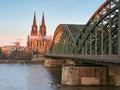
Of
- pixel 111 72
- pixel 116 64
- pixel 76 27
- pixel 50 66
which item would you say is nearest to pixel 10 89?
pixel 111 72

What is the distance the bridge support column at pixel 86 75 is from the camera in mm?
54500

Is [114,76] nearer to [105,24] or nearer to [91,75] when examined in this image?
[91,75]

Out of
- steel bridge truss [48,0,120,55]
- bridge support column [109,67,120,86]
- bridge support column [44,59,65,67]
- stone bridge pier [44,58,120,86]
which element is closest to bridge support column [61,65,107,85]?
stone bridge pier [44,58,120,86]

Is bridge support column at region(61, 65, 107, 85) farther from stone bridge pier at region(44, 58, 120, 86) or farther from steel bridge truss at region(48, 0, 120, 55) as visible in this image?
steel bridge truss at region(48, 0, 120, 55)

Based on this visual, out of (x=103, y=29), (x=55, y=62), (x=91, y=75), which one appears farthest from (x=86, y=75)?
(x=55, y=62)

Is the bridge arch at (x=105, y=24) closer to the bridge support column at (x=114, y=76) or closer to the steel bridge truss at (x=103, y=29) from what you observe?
the steel bridge truss at (x=103, y=29)

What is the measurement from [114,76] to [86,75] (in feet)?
16.2

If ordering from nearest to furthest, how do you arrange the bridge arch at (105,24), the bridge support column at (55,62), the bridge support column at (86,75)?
the bridge arch at (105,24)
the bridge support column at (86,75)
the bridge support column at (55,62)

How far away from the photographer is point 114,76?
55.3m

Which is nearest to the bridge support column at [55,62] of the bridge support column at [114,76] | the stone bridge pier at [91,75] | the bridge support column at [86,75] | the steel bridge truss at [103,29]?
the steel bridge truss at [103,29]

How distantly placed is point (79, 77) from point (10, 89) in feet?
38.5

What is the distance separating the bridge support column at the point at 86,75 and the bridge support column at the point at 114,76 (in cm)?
100

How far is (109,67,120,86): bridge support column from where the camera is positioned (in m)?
54.7

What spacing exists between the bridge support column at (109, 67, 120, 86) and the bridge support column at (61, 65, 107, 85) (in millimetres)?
998
